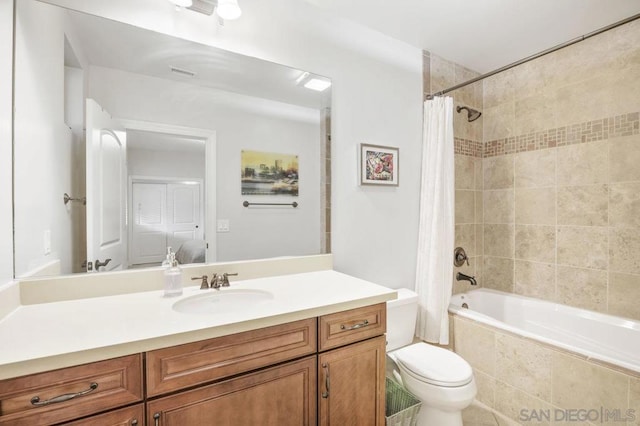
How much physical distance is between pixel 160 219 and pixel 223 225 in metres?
0.30

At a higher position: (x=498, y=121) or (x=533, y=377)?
(x=498, y=121)

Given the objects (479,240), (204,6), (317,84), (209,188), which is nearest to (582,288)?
(479,240)

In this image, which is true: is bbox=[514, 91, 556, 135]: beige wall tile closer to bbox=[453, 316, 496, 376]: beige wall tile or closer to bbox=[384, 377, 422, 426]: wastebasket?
bbox=[453, 316, 496, 376]: beige wall tile

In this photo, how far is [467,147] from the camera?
8.80 ft

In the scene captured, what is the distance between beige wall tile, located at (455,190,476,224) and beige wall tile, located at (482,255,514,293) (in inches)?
16.6

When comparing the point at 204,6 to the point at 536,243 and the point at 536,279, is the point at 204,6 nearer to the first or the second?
the point at 536,243

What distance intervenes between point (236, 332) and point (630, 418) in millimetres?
1916

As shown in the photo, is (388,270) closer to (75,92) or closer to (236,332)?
(236,332)

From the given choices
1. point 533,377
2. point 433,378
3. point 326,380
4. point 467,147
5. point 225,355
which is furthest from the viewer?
point 467,147

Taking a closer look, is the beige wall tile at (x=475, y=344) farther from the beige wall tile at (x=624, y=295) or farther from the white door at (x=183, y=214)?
the white door at (x=183, y=214)

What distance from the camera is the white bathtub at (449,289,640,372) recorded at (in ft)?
6.07

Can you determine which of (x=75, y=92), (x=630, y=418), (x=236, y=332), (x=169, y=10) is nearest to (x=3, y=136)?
(x=75, y=92)

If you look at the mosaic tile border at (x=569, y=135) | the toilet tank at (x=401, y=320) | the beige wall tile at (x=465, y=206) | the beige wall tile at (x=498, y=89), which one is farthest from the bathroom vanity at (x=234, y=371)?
the beige wall tile at (x=498, y=89)

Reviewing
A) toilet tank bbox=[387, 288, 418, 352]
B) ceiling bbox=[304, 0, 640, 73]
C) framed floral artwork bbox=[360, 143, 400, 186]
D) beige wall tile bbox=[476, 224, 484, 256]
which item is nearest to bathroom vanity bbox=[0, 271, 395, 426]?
toilet tank bbox=[387, 288, 418, 352]
